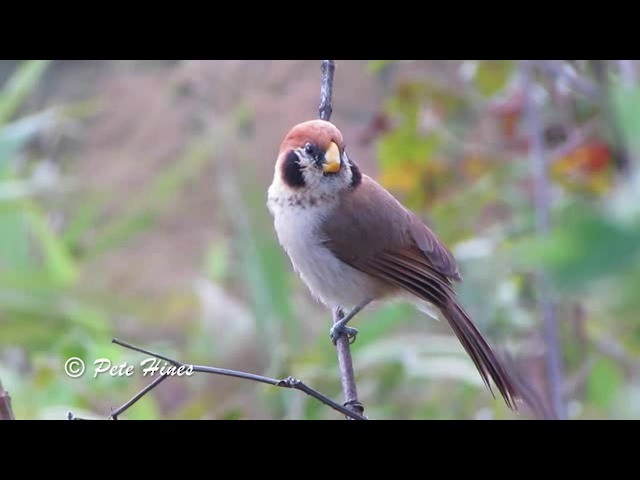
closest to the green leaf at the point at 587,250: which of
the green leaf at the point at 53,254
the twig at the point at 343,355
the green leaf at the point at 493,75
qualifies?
the twig at the point at 343,355

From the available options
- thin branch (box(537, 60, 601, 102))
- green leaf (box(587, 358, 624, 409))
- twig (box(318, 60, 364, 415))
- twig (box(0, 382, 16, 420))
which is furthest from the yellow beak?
twig (box(0, 382, 16, 420))

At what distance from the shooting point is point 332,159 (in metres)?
2.52

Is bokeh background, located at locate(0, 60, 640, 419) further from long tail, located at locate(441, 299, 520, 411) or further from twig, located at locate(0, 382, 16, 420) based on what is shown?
twig, located at locate(0, 382, 16, 420)

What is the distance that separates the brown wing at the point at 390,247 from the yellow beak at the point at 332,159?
0.79 feet

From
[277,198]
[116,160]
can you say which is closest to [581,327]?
[277,198]

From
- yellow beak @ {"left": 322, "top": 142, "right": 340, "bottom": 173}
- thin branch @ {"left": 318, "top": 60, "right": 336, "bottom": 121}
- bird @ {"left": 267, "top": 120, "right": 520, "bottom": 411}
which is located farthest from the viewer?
bird @ {"left": 267, "top": 120, "right": 520, "bottom": 411}

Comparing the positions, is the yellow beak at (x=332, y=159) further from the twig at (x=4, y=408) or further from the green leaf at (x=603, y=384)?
the twig at (x=4, y=408)

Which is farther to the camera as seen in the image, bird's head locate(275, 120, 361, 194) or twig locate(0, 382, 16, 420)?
bird's head locate(275, 120, 361, 194)

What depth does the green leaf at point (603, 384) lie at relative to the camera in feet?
8.70

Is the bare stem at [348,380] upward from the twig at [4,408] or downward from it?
upward

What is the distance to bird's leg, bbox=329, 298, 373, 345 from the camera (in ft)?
8.82

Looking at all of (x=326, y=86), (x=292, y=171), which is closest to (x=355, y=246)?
(x=292, y=171)

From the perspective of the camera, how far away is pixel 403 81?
10.7 ft

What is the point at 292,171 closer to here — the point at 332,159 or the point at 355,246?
the point at 332,159
